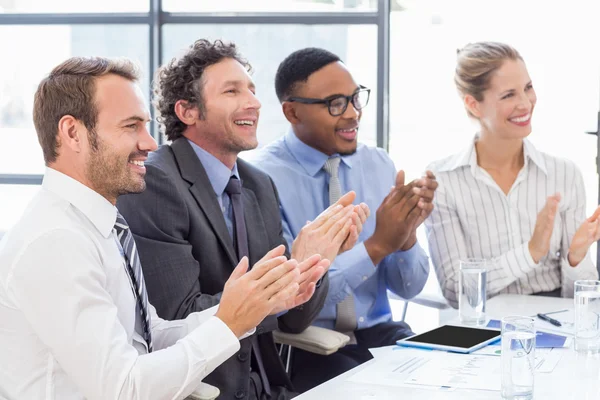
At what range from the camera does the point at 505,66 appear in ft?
10.6

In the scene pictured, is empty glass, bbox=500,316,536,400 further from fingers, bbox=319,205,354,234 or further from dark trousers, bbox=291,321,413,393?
dark trousers, bbox=291,321,413,393

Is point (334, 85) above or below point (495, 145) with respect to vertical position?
above

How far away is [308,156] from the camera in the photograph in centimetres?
316

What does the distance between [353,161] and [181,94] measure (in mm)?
848

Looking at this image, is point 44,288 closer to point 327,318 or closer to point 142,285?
point 142,285

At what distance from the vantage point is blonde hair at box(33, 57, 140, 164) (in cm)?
182

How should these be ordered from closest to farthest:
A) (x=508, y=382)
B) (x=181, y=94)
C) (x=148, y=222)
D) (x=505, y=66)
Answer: (x=508, y=382), (x=148, y=222), (x=181, y=94), (x=505, y=66)

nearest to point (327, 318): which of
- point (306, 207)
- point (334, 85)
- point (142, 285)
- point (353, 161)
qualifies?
point (306, 207)

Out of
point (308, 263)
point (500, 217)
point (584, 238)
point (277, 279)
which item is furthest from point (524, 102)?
point (277, 279)

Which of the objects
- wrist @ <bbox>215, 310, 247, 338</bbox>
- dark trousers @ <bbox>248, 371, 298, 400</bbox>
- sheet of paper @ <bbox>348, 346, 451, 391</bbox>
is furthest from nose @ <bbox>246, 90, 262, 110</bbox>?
wrist @ <bbox>215, 310, 247, 338</bbox>

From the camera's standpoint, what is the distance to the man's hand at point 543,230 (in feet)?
9.20

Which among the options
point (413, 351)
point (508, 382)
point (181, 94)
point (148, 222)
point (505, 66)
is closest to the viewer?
point (508, 382)

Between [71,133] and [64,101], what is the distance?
0.24ft

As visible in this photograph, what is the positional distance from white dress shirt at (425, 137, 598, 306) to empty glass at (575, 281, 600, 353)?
85 cm
